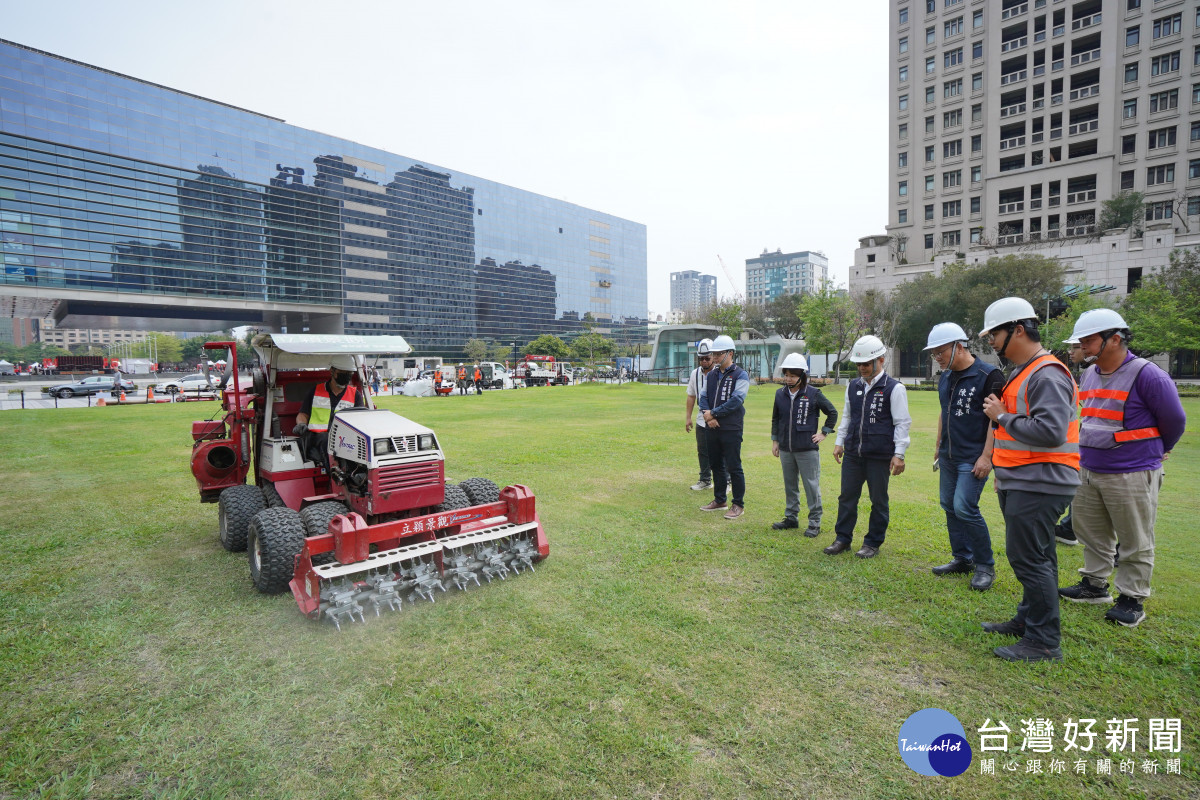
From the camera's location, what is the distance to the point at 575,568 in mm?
5312

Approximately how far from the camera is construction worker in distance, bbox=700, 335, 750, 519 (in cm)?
697

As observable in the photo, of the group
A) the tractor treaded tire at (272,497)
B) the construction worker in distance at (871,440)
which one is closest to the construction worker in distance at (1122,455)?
the construction worker in distance at (871,440)

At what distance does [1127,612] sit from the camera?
4.05 meters

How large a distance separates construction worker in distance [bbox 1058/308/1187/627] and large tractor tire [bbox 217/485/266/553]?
7.56 m

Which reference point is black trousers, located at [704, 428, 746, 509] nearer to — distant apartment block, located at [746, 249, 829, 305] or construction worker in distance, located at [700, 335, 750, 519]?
construction worker in distance, located at [700, 335, 750, 519]

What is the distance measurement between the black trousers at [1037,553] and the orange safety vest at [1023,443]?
8.3 inches

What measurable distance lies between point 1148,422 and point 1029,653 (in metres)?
2.05

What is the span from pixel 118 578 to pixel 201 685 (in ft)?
8.87

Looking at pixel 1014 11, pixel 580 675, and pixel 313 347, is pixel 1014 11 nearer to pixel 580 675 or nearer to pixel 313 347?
pixel 313 347

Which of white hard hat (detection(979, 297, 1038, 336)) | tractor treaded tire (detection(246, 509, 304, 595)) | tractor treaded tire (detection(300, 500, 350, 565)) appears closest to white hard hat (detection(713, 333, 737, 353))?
white hard hat (detection(979, 297, 1038, 336))

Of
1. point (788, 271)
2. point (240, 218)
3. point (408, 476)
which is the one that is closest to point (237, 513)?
point (408, 476)

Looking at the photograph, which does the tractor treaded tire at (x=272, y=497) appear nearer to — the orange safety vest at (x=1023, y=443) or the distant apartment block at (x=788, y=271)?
the orange safety vest at (x=1023, y=443)

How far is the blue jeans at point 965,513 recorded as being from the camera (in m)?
4.72

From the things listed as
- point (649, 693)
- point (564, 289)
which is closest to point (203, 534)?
point (649, 693)
